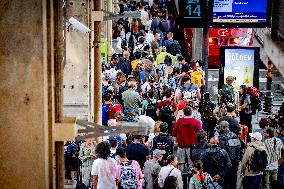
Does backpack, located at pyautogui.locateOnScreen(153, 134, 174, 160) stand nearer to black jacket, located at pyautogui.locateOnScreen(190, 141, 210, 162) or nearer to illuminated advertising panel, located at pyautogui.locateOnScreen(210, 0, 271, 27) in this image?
black jacket, located at pyautogui.locateOnScreen(190, 141, 210, 162)

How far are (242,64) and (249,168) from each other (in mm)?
6176

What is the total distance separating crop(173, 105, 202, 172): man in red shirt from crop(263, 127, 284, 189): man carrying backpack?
1235mm

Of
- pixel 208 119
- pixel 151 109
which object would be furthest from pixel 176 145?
pixel 151 109

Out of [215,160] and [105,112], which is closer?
[215,160]

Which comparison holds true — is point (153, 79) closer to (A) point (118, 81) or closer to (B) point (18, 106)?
(A) point (118, 81)

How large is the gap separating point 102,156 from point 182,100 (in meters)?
4.69

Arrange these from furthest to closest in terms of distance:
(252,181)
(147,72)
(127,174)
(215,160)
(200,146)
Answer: (147,72)
(252,181)
(200,146)
(215,160)
(127,174)

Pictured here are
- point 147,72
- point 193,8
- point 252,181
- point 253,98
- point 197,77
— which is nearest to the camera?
point 252,181

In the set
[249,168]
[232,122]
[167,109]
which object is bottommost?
[249,168]

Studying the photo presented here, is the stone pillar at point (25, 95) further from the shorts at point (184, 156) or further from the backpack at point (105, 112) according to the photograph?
the backpack at point (105, 112)

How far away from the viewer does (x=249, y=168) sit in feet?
34.8

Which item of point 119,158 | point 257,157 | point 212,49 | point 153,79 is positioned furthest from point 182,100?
point 212,49

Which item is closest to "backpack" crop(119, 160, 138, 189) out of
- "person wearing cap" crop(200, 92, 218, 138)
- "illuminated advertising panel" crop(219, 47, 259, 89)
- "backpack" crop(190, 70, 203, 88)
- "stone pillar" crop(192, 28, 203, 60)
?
"person wearing cap" crop(200, 92, 218, 138)

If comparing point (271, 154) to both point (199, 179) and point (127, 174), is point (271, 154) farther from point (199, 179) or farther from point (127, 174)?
point (127, 174)
